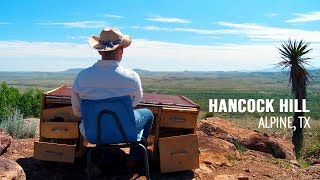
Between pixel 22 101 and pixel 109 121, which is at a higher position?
pixel 109 121

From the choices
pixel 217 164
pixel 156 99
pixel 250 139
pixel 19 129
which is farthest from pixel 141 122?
pixel 19 129

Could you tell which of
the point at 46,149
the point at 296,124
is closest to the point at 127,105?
the point at 46,149

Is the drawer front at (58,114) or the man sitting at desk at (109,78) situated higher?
the man sitting at desk at (109,78)

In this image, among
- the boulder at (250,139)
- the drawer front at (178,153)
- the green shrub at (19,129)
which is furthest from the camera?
the green shrub at (19,129)

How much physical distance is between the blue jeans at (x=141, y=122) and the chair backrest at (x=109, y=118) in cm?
25

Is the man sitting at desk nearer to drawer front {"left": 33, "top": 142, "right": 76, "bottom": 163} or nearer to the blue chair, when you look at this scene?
the blue chair

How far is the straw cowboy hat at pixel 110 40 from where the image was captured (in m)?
4.98

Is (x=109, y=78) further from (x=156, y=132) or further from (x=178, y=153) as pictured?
(x=178, y=153)

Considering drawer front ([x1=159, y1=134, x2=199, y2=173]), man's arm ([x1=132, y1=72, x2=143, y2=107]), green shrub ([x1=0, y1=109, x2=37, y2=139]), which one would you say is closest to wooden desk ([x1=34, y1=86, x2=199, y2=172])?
drawer front ([x1=159, y1=134, x2=199, y2=173])

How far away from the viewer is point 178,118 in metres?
5.92

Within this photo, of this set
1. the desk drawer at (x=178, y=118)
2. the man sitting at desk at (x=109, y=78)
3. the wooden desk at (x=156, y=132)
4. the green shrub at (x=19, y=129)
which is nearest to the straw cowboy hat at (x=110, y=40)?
the man sitting at desk at (x=109, y=78)

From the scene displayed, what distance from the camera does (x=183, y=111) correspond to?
19.3 ft

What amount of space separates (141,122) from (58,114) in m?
1.38

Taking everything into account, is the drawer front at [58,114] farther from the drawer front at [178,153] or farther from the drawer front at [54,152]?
the drawer front at [178,153]
